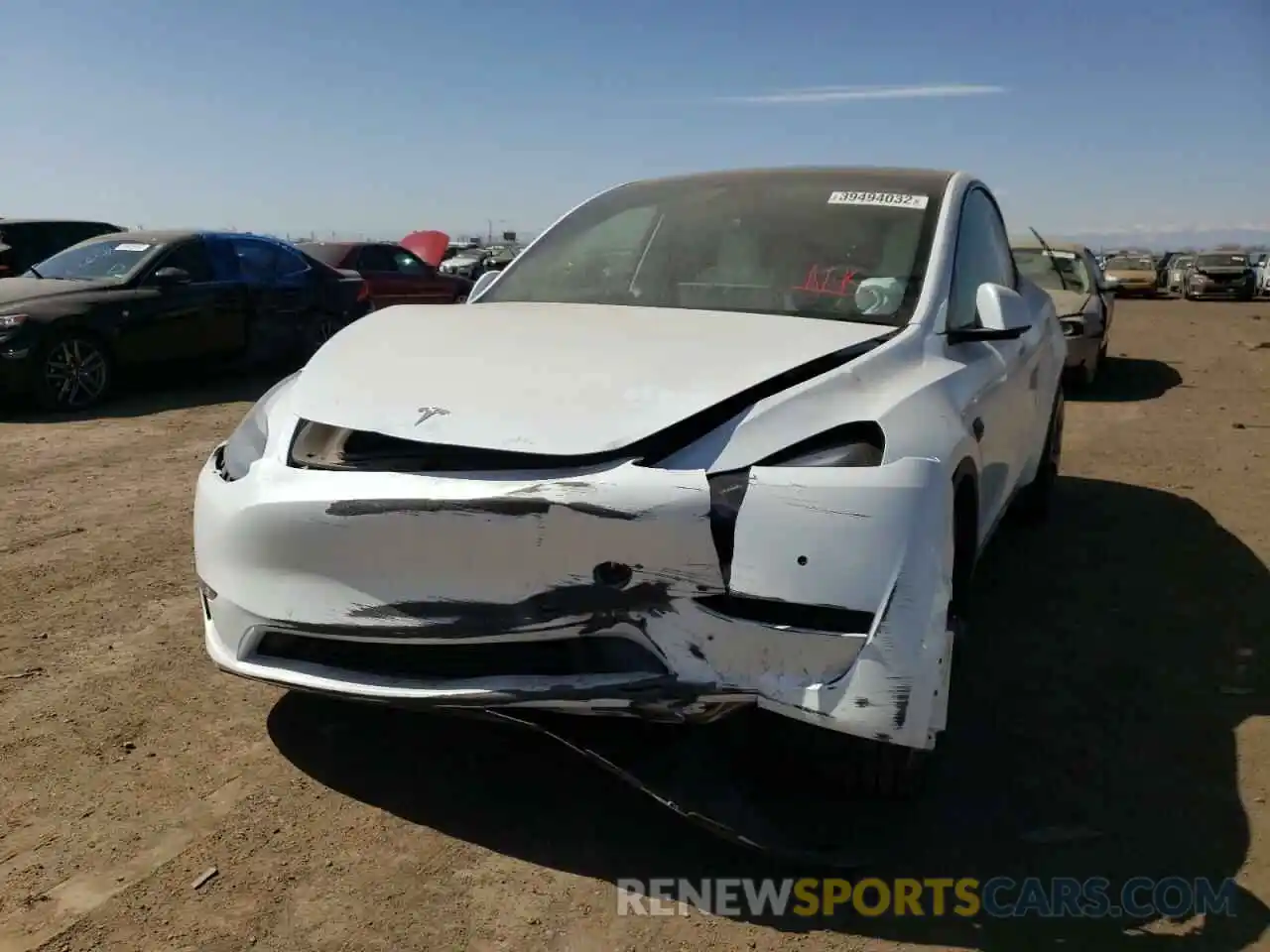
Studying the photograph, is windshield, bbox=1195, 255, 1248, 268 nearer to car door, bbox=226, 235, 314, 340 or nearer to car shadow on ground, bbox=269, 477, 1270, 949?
car door, bbox=226, 235, 314, 340

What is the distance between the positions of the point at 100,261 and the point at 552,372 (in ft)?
26.8

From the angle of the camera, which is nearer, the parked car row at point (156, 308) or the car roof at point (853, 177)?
the car roof at point (853, 177)

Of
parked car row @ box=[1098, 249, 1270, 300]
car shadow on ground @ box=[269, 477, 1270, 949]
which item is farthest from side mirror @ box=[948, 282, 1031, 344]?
parked car row @ box=[1098, 249, 1270, 300]

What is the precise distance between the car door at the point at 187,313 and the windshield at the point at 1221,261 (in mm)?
28910

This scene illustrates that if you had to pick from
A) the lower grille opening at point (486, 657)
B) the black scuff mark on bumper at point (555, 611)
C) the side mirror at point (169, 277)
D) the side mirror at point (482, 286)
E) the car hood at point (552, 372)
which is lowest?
the lower grille opening at point (486, 657)

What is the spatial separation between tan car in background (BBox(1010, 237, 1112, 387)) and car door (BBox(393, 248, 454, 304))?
7804mm

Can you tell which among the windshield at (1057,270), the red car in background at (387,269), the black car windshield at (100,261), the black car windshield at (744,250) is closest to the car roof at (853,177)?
the black car windshield at (744,250)

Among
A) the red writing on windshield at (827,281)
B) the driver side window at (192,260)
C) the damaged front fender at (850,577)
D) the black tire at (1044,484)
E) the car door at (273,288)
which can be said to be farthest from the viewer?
the car door at (273,288)

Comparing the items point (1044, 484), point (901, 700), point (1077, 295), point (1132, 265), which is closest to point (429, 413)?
point (901, 700)

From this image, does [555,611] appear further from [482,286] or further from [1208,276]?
[1208,276]

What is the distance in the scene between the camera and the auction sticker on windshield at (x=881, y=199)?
3531 mm

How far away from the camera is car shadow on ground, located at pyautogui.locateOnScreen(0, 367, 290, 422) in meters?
8.31

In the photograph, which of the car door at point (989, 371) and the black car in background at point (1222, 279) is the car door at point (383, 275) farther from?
the black car in background at point (1222, 279)

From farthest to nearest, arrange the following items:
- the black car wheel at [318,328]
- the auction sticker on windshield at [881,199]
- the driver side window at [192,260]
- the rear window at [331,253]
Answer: the rear window at [331,253] < the black car wheel at [318,328] < the driver side window at [192,260] < the auction sticker on windshield at [881,199]
